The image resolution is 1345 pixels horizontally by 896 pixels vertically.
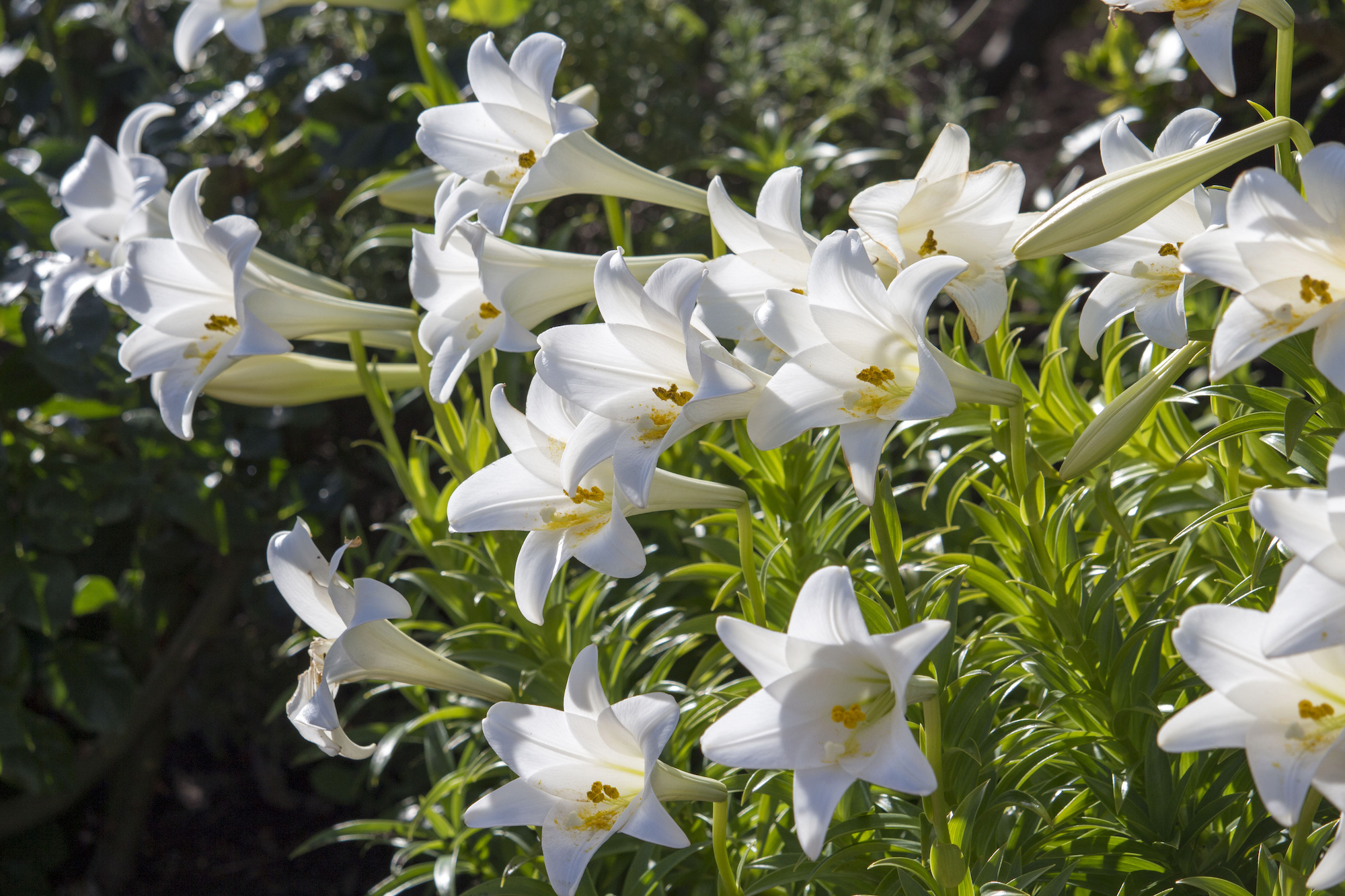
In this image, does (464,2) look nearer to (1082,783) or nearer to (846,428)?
(846,428)

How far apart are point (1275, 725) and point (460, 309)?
876mm

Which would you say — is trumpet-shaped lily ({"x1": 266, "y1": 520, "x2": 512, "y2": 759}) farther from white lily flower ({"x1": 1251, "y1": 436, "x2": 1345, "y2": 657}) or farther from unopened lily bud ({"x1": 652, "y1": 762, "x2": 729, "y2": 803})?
white lily flower ({"x1": 1251, "y1": 436, "x2": 1345, "y2": 657})

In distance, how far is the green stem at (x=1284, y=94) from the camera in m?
0.80

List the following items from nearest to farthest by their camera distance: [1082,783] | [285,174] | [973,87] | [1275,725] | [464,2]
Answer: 1. [1275,725]
2. [1082,783]
3. [464,2]
4. [285,174]
5. [973,87]

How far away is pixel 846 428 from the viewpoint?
2.53 ft

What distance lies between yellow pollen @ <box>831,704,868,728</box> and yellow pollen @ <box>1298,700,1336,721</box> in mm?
294

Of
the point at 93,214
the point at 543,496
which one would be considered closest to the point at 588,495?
the point at 543,496

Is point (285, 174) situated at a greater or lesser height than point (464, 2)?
lesser

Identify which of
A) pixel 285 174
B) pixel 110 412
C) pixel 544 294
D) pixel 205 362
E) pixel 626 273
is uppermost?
pixel 626 273

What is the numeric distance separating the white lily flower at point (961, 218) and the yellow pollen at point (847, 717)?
35 centimetres

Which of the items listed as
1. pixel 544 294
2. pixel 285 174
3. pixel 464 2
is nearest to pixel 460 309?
pixel 544 294

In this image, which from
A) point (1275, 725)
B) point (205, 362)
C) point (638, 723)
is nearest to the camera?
point (1275, 725)

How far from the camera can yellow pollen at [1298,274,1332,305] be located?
26.6 inches

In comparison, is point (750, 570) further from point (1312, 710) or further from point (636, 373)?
point (1312, 710)
